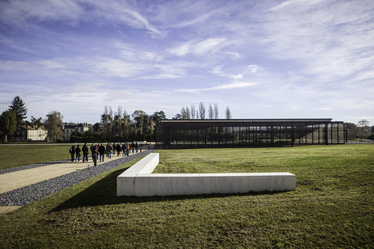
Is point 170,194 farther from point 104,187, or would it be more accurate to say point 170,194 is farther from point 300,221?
point 300,221

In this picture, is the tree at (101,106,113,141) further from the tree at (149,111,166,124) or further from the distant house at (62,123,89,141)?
the distant house at (62,123,89,141)

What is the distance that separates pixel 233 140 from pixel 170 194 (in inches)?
1219

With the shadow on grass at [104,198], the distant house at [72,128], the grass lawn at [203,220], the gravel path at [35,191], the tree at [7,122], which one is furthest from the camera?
the distant house at [72,128]

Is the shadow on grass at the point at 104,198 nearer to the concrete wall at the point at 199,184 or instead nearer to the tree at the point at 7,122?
the concrete wall at the point at 199,184

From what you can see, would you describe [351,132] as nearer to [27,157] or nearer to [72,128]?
[27,157]

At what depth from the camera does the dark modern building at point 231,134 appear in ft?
122

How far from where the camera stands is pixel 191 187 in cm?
796

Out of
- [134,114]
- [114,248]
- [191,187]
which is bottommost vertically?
[114,248]

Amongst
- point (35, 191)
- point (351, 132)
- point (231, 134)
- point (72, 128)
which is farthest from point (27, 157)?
point (72, 128)

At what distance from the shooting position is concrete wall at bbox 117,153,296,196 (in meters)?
7.88

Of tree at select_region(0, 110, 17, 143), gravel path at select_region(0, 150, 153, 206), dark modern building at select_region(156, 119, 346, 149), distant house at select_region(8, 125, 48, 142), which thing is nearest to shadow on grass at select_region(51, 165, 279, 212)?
gravel path at select_region(0, 150, 153, 206)

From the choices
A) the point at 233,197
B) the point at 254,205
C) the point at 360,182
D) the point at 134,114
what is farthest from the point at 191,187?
the point at 134,114

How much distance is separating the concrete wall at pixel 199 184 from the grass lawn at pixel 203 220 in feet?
1.14

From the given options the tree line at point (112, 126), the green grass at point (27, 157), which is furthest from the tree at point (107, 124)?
the green grass at point (27, 157)
